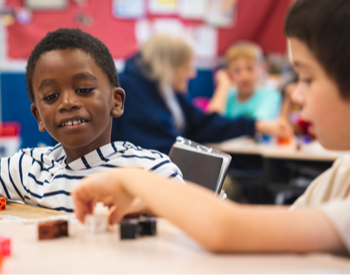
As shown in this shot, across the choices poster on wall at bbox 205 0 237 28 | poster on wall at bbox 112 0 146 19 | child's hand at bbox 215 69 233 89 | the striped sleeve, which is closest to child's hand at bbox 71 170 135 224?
the striped sleeve

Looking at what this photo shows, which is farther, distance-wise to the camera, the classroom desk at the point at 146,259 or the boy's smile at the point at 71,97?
the boy's smile at the point at 71,97

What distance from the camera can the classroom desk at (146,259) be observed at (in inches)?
19.3

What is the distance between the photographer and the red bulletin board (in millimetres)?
4324

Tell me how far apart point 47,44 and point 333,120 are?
0.78 metres

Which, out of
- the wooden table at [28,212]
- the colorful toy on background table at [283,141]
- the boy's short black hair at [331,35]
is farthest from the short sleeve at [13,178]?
the colorful toy on background table at [283,141]

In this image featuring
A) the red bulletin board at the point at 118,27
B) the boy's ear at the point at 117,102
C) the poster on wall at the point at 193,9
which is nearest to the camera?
the boy's ear at the point at 117,102

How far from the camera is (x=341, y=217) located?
0.55m

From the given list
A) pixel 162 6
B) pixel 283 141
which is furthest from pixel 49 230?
pixel 162 6

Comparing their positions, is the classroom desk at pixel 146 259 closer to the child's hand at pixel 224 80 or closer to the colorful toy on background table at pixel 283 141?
the colorful toy on background table at pixel 283 141

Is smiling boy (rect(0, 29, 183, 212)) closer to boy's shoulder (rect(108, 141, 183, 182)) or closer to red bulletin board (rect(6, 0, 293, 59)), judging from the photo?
boy's shoulder (rect(108, 141, 183, 182))

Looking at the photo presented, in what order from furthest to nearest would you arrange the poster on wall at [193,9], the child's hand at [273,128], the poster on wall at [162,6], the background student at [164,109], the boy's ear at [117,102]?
the poster on wall at [193,9] → the poster on wall at [162,6] → the child's hand at [273,128] → the background student at [164,109] → the boy's ear at [117,102]

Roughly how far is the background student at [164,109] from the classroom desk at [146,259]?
187 centimetres

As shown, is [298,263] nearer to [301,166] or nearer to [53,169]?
[53,169]

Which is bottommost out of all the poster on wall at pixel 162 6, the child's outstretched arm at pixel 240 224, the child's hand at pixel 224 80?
the child's outstretched arm at pixel 240 224
